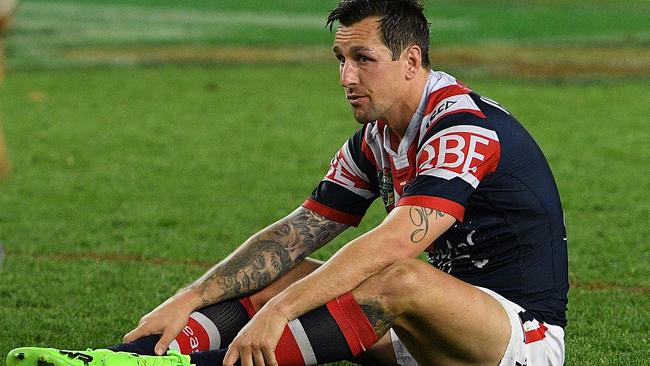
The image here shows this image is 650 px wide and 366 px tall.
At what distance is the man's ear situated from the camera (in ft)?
15.3

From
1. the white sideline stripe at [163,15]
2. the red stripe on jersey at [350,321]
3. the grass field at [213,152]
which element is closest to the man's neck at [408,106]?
the red stripe on jersey at [350,321]

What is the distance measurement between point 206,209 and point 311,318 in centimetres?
481

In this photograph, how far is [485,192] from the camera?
4512 mm

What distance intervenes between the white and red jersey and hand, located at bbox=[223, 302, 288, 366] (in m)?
0.60

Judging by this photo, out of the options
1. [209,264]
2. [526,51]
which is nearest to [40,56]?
[526,51]

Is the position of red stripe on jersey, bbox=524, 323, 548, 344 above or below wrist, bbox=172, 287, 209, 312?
below

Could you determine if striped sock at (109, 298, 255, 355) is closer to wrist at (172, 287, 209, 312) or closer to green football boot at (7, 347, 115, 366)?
wrist at (172, 287, 209, 312)

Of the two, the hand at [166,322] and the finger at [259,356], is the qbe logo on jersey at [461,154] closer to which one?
the finger at [259,356]

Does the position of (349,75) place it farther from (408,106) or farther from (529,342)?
(529,342)

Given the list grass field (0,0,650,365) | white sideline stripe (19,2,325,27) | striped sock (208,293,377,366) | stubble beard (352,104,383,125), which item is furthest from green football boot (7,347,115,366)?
white sideline stripe (19,2,325,27)

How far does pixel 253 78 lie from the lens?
17.2m

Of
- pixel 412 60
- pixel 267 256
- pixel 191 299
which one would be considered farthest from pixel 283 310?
pixel 412 60

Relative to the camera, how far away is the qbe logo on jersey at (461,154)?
4363 millimetres

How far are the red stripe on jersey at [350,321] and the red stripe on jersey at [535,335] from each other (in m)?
0.57
